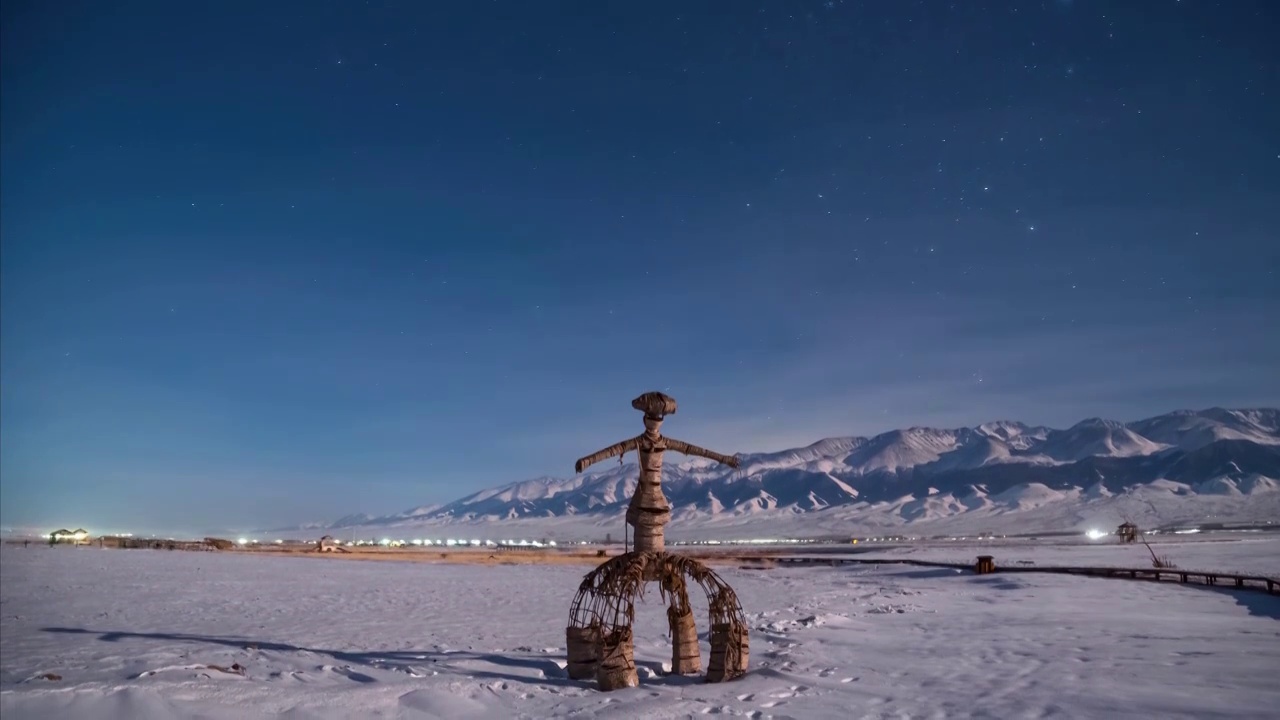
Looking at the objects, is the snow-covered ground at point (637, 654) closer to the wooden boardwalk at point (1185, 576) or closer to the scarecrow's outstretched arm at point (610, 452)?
the wooden boardwalk at point (1185, 576)

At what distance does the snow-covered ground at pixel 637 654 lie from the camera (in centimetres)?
888

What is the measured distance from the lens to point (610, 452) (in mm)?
11234

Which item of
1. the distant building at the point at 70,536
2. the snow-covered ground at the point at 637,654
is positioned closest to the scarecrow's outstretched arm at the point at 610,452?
the snow-covered ground at the point at 637,654

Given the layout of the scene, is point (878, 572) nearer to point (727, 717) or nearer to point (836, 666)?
point (836, 666)

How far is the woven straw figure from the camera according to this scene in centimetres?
1111

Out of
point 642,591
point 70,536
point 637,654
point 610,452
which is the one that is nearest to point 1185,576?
point 637,654

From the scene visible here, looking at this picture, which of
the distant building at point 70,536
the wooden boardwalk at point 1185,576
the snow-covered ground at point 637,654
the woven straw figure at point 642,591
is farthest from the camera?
the distant building at point 70,536

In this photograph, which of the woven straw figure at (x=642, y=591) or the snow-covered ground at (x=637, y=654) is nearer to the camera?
the snow-covered ground at (x=637, y=654)

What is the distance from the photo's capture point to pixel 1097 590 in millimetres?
25125

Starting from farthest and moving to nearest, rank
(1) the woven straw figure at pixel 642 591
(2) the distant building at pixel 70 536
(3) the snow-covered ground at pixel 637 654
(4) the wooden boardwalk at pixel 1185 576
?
(2) the distant building at pixel 70 536 < (4) the wooden boardwalk at pixel 1185 576 < (1) the woven straw figure at pixel 642 591 < (3) the snow-covered ground at pixel 637 654

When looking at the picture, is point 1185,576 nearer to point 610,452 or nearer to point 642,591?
point 642,591

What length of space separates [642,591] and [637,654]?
3.19 metres

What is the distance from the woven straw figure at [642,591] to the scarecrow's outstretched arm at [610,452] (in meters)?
0.01

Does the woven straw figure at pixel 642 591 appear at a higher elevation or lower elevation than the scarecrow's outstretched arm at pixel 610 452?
lower
